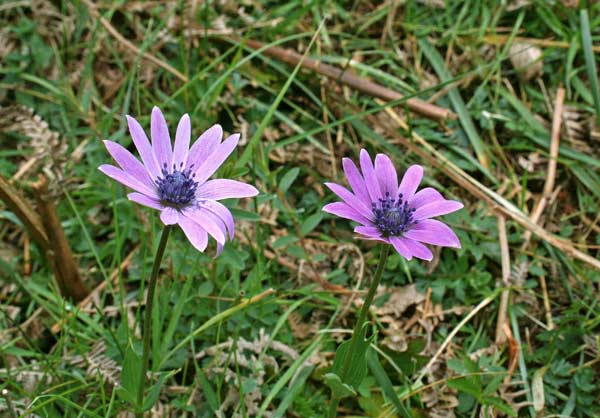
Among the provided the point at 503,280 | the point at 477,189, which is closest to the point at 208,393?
the point at 503,280

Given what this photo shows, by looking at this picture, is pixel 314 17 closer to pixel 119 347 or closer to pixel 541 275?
pixel 541 275

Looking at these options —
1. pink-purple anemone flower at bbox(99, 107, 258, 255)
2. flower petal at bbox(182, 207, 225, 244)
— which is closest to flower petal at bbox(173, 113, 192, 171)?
pink-purple anemone flower at bbox(99, 107, 258, 255)

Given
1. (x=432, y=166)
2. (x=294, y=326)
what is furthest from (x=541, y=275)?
(x=294, y=326)

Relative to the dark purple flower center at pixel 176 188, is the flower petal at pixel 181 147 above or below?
above

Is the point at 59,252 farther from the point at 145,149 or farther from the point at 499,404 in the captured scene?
the point at 499,404

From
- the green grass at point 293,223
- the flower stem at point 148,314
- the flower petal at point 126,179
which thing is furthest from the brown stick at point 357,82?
the flower stem at point 148,314

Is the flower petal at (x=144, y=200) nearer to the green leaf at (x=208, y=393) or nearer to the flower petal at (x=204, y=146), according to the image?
the flower petal at (x=204, y=146)

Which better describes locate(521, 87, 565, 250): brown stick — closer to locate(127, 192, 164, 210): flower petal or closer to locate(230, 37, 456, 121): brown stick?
locate(230, 37, 456, 121): brown stick
